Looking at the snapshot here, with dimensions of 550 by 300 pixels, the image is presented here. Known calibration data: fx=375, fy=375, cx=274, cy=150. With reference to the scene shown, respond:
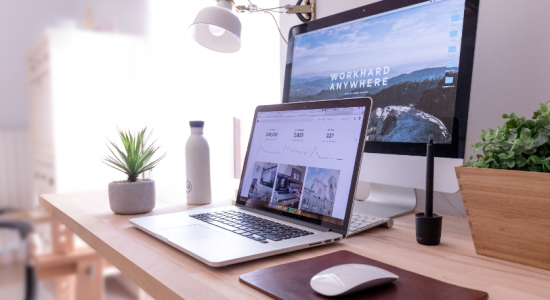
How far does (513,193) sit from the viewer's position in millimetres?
490

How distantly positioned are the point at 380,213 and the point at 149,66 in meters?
1.96

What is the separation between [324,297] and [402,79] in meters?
0.55

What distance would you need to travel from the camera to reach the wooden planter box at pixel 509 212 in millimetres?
469

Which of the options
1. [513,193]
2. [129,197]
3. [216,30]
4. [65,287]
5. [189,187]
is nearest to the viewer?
[513,193]

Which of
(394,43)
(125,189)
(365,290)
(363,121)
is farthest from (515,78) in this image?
(125,189)

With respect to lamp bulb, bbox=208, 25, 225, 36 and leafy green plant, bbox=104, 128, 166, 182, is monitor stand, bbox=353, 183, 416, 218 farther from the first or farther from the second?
lamp bulb, bbox=208, 25, 225, 36

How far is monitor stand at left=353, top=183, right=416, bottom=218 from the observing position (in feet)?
2.68

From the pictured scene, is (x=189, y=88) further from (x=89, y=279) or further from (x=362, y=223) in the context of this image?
(x=362, y=223)

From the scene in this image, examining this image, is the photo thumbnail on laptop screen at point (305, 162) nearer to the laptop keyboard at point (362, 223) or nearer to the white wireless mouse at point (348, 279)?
the laptop keyboard at point (362, 223)

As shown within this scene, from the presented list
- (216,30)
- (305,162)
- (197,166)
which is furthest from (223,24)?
(305,162)

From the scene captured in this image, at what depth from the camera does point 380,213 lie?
0.80 meters

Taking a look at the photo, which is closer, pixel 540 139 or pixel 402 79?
pixel 540 139

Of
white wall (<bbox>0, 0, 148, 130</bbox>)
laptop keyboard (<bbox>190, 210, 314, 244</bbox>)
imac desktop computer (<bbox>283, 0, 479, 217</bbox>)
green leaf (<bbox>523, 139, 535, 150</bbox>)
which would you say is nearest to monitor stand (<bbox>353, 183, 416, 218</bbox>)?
imac desktop computer (<bbox>283, 0, 479, 217</bbox>)

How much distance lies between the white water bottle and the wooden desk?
215mm
